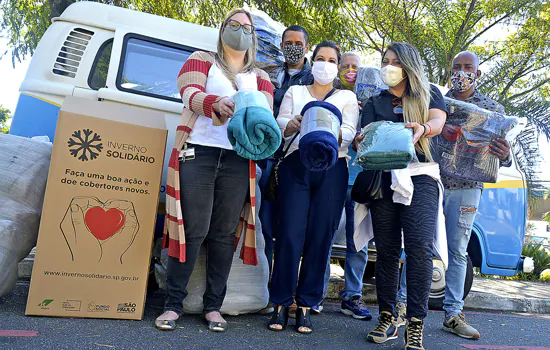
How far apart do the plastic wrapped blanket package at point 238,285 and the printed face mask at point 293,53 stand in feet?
3.56

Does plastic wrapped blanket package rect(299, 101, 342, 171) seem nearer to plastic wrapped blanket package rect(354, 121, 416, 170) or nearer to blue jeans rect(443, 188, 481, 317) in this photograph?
plastic wrapped blanket package rect(354, 121, 416, 170)

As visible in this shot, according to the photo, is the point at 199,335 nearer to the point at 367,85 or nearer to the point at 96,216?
the point at 96,216

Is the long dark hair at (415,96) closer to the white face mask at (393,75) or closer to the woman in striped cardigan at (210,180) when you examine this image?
the white face mask at (393,75)

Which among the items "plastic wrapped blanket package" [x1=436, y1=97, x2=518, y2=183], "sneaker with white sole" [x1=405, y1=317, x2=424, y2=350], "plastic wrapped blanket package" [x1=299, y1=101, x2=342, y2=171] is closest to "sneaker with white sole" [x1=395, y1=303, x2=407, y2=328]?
"sneaker with white sole" [x1=405, y1=317, x2=424, y2=350]

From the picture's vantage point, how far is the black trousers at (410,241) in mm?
3154

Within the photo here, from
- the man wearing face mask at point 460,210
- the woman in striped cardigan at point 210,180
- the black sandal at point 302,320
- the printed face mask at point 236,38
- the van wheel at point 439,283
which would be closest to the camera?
the woman in striped cardigan at point 210,180

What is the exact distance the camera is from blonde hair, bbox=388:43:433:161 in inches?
130

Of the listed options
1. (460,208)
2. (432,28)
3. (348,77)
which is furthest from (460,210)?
(432,28)

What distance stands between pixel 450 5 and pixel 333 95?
956cm

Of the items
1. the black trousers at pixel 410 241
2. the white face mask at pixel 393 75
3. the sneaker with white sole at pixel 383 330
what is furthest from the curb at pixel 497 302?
the white face mask at pixel 393 75

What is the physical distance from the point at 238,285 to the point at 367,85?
6.01ft

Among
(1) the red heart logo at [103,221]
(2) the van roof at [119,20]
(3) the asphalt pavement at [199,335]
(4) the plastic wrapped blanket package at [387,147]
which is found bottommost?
(3) the asphalt pavement at [199,335]

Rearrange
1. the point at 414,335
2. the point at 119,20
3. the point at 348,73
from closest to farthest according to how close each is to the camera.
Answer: the point at 414,335, the point at 348,73, the point at 119,20

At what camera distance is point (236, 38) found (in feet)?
11.1
